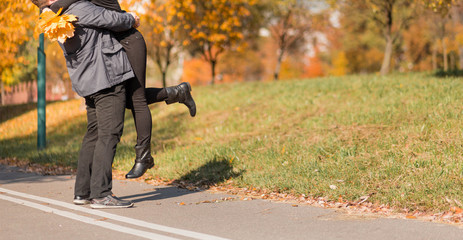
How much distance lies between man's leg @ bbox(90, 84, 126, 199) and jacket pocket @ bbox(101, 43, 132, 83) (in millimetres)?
113

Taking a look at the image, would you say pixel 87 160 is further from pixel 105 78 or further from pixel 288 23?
pixel 288 23

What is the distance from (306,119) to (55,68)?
1685 inches

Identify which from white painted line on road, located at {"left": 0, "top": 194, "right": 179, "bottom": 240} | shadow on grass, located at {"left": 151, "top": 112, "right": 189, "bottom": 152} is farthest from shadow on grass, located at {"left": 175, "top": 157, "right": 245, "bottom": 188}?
shadow on grass, located at {"left": 151, "top": 112, "right": 189, "bottom": 152}

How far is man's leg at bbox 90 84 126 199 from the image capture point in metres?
4.75

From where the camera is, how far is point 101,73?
4660 mm

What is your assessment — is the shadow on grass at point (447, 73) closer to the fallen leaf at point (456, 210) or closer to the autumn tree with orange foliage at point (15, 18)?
the fallen leaf at point (456, 210)

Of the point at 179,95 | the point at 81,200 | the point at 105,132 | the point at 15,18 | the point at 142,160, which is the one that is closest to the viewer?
the point at 105,132

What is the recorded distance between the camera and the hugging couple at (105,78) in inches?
184

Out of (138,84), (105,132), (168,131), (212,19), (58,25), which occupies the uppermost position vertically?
(212,19)

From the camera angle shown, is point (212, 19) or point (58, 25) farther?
point (212, 19)

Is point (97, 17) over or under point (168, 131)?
over

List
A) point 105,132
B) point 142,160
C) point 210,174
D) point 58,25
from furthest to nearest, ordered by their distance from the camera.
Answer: point 210,174, point 142,160, point 105,132, point 58,25

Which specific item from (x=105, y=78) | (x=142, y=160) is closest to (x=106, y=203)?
(x=142, y=160)

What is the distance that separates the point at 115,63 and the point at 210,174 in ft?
8.15
